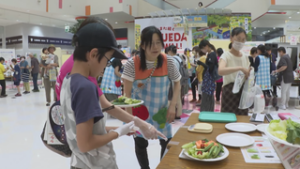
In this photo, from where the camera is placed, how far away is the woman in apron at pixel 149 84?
189cm

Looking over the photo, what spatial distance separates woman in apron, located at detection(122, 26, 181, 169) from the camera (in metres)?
1.89

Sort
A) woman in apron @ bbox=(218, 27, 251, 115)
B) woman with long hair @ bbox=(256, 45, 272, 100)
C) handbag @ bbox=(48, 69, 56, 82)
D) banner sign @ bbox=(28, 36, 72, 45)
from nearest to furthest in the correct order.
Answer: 1. woman in apron @ bbox=(218, 27, 251, 115)
2. woman with long hair @ bbox=(256, 45, 272, 100)
3. handbag @ bbox=(48, 69, 56, 82)
4. banner sign @ bbox=(28, 36, 72, 45)

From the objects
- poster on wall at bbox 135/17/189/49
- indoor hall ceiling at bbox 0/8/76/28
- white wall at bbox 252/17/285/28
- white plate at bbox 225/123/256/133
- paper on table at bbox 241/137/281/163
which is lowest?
paper on table at bbox 241/137/281/163

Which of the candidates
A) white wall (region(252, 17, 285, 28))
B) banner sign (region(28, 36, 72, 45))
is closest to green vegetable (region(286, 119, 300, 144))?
white wall (region(252, 17, 285, 28))

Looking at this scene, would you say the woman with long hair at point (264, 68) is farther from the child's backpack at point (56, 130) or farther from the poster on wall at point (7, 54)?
the poster on wall at point (7, 54)

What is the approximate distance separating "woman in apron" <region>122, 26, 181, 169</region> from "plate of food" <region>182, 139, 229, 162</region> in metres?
0.81

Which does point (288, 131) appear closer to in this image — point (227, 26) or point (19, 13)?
point (227, 26)

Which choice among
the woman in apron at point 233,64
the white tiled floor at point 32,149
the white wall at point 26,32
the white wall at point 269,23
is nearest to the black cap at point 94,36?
the woman in apron at point 233,64

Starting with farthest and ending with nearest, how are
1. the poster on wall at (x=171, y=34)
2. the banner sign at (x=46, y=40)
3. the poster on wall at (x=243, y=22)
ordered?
the banner sign at (x=46, y=40) → the poster on wall at (x=243, y=22) → the poster on wall at (x=171, y=34)

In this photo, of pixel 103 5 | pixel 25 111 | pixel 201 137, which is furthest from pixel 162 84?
pixel 103 5

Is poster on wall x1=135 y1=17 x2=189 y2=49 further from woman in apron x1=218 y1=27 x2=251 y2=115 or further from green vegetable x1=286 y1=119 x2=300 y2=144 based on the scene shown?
green vegetable x1=286 y1=119 x2=300 y2=144

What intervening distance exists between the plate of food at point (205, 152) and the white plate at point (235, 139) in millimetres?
149

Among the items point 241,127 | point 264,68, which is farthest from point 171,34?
point 241,127

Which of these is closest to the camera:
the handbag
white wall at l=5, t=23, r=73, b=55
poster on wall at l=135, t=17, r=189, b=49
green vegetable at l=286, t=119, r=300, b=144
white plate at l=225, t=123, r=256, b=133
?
green vegetable at l=286, t=119, r=300, b=144
